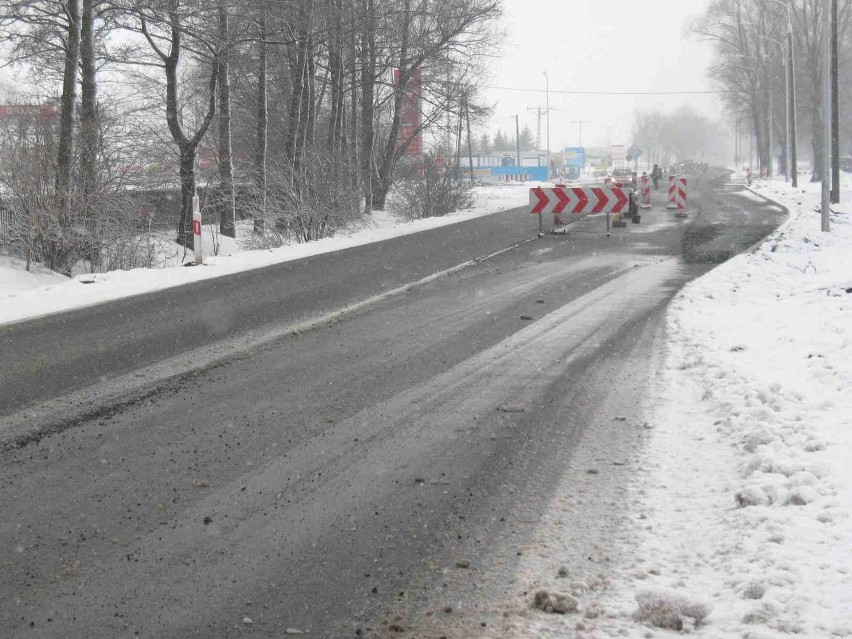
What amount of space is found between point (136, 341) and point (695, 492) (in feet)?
20.5

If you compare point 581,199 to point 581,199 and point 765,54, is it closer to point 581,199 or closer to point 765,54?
point 581,199

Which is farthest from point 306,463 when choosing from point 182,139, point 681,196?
point 681,196

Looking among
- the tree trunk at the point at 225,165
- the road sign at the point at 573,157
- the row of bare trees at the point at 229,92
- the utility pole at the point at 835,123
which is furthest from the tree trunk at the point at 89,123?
the road sign at the point at 573,157

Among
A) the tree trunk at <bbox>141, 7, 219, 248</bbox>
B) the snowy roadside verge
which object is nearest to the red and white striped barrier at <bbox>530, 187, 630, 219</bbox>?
the tree trunk at <bbox>141, 7, 219, 248</bbox>

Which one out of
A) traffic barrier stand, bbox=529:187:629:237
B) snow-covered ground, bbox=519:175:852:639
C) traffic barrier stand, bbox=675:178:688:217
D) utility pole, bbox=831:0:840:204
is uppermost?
utility pole, bbox=831:0:840:204

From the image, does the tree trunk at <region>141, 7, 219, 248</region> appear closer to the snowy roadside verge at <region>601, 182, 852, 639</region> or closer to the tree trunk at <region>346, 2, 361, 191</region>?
the tree trunk at <region>346, 2, 361, 191</region>

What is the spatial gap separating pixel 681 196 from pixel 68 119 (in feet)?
61.4

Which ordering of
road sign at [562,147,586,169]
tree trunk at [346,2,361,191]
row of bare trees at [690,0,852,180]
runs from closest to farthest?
tree trunk at [346,2,361,191], row of bare trees at [690,0,852,180], road sign at [562,147,586,169]

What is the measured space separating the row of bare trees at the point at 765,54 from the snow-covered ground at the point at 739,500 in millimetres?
55519

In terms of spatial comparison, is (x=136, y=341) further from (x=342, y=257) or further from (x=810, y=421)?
(x=342, y=257)

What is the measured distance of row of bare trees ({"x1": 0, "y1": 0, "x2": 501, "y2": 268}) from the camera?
722 inches

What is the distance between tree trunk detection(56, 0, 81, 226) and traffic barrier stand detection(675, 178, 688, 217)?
18109 millimetres

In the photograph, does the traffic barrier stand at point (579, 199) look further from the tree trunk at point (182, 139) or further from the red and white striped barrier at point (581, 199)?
the tree trunk at point (182, 139)

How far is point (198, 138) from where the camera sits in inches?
962
